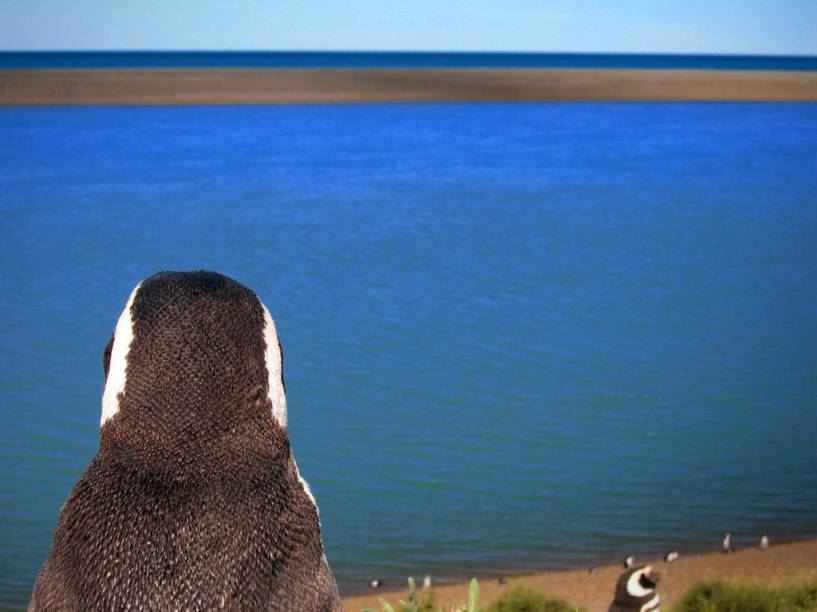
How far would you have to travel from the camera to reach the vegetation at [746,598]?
547 centimetres

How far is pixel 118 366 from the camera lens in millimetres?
1991

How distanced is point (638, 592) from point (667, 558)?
6.36 feet

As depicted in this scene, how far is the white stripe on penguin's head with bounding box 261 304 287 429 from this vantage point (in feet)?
6.67

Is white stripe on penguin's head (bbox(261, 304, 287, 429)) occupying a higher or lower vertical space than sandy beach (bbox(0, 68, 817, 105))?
higher

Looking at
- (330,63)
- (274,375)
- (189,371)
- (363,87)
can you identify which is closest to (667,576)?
(274,375)

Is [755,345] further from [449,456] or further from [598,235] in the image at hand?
[598,235]

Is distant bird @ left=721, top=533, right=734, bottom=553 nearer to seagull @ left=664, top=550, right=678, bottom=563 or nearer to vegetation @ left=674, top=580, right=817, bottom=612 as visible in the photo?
seagull @ left=664, top=550, right=678, bottom=563

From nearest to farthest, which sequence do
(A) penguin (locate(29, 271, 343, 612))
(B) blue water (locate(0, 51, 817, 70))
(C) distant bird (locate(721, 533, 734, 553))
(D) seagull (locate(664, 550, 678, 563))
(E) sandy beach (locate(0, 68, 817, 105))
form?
1. (A) penguin (locate(29, 271, 343, 612))
2. (D) seagull (locate(664, 550, 678, 563))
3. (C) distant bird (locate(721, 533, 734, 553))
4. (E) sandy beach (locate(0, 68, 817, 105))
5. (B) blue water (locate(0, 51, 817, 70))

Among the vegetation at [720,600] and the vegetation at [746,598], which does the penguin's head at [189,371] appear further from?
the vegetation at [746,598]

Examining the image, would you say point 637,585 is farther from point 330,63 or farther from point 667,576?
point 330,63

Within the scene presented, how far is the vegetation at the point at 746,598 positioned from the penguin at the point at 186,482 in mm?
4004

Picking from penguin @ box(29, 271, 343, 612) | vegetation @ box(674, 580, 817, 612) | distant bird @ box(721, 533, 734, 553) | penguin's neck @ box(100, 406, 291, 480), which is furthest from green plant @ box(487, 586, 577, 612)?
penguin's neck @ box(100, 406, 291, 480)

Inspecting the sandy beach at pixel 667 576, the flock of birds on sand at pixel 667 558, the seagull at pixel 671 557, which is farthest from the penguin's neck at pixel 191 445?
the seagull at pixel 671 557

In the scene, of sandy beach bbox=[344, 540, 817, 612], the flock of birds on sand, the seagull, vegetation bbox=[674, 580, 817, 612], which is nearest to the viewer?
vegetation bbox=[674, 580, 817, 612]
